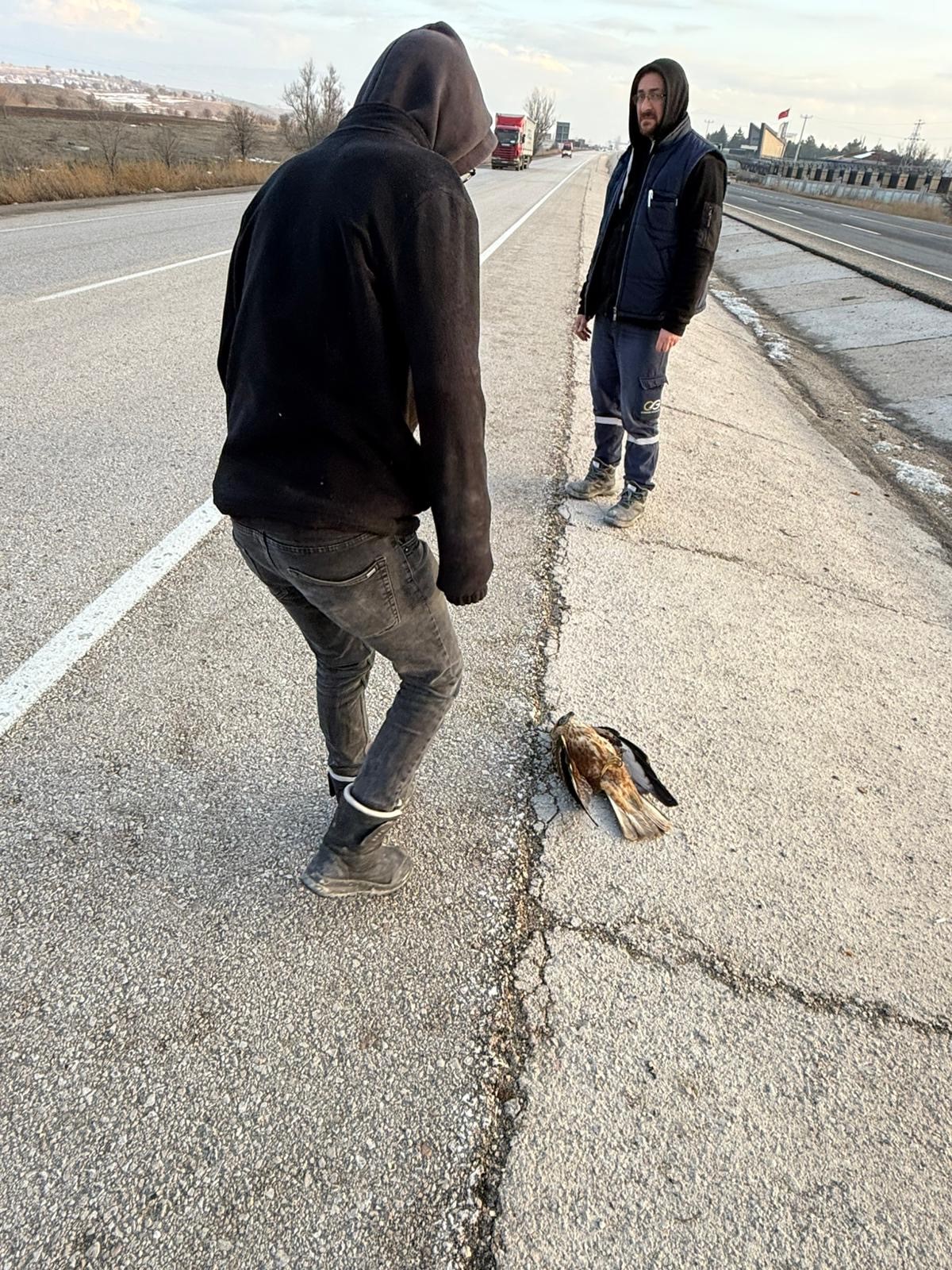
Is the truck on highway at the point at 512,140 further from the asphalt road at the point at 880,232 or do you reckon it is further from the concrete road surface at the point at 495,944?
the concrete road surface at the point at 495,944

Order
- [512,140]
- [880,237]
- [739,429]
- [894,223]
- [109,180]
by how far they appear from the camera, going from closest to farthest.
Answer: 1. [739,429]
2. [109,180]
3. [880,237]
4. [894,223]
5. [512,140]

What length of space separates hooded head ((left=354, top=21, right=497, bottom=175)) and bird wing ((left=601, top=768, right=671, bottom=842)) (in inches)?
71.4

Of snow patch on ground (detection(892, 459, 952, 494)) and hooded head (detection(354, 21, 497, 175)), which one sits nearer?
hooded head (detection(354, 21, 497, 175))

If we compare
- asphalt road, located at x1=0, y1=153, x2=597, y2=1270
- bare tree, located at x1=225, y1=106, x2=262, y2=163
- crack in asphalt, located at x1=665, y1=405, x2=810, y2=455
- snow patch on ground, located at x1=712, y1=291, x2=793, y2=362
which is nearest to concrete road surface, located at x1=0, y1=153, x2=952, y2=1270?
asphalt road, located at x1=0, y1=153, x2=597, y2=1270

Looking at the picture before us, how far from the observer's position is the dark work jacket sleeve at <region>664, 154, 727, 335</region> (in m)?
3.77

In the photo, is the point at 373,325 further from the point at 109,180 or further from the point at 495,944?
the point at 109,180

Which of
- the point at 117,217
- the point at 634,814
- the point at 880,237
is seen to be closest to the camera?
the point at 634,814

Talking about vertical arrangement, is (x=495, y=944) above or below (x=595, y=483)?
above

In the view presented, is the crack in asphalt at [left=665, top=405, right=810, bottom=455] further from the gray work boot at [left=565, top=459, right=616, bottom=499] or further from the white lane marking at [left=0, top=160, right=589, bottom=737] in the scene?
the white lane marking at [left=0, top=160, right=589, bottom=737]

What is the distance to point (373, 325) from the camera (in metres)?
1.50

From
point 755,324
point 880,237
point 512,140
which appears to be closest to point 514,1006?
point 755,324

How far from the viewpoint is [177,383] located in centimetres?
608

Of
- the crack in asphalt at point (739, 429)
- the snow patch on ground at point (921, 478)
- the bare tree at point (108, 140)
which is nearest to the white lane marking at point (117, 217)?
the bare tree at point (108, 140)

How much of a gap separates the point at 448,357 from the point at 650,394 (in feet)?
9.92
